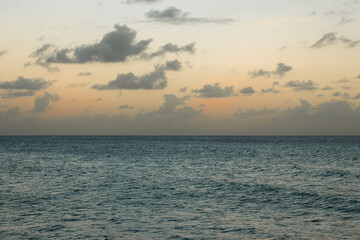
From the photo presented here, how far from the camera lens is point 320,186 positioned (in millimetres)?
43406

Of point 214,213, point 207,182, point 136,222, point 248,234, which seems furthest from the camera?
point 207,182

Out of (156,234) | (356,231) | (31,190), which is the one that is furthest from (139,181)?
(356,231)

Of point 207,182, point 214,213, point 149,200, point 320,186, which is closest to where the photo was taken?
point 214,213

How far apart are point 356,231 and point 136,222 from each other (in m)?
Answer: 15.0

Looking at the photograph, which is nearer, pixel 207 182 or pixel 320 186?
pixel 320 186

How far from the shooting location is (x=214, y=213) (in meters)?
29.3

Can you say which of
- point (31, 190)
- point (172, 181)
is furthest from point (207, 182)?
point (31, 190)

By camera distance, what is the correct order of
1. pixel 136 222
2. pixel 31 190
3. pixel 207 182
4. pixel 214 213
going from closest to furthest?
pixel 136 222 → pixel 214 213 → pixel 31 190 → pixel 207 182

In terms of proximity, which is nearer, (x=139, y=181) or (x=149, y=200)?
(x=149, y=200)

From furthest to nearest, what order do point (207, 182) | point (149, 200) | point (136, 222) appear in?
point (207, 182)
point (149, 200)
point (136, 222)

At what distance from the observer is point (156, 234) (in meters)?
23.4

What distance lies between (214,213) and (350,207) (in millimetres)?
11989

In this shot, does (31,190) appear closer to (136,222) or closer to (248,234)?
(136,222)

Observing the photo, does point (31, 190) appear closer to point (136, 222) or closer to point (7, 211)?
point (7, 211)
